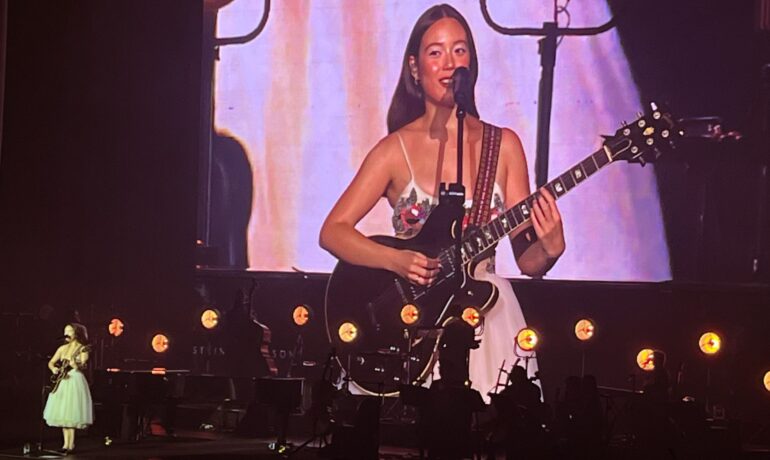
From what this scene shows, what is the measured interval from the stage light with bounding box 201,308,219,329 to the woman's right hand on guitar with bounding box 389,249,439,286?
6.35 ft

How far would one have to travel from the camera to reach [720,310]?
43.3ft

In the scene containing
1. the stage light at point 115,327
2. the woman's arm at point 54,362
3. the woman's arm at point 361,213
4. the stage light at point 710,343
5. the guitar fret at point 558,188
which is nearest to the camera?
the woman's arm at point 54,362

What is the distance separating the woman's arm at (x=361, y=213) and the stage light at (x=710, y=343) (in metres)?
3.11

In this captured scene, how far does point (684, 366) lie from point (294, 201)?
4218 millimetres

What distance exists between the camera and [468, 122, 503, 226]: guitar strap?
538 inches

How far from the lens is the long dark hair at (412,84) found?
1405 centimetres

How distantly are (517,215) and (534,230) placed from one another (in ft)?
0.72

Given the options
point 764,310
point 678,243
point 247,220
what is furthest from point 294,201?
point 764,310

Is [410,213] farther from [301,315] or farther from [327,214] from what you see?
[301,315]

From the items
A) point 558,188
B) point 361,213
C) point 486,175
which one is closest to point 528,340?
point 558,188

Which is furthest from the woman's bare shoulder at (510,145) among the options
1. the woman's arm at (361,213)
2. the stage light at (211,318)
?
the stage light at (211,318)

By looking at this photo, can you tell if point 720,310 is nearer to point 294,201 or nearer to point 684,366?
point 684,366

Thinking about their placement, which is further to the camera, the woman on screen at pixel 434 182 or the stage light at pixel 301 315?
the stage light at pixel 301 315

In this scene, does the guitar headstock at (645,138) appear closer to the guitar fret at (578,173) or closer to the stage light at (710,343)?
the guitar fret at (578,173)
